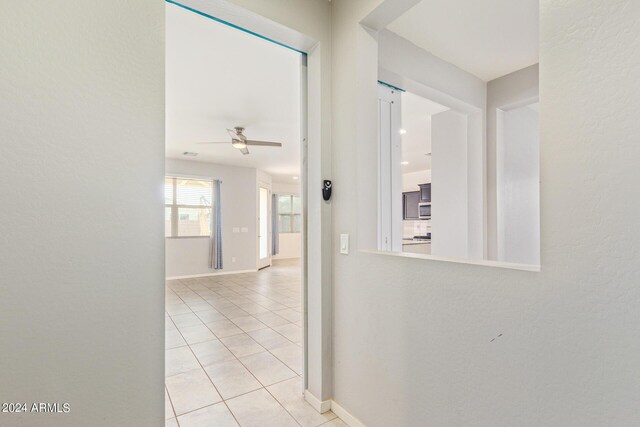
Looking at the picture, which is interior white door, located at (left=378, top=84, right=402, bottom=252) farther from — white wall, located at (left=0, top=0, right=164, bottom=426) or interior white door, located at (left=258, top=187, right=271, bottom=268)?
interior white door, located at (left=258, top=187, right=271, bottom=268)

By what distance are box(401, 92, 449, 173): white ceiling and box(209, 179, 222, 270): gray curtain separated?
4.37 m

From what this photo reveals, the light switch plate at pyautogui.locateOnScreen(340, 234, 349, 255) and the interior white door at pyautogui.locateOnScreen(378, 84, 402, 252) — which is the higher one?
the interior white door at pyautogui.locateOnScreen(378, 84, 402, 252)

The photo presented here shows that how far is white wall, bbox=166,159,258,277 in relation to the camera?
6398 millimetres

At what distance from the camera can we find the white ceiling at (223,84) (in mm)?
2127

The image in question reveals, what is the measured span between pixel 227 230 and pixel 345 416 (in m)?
5.91

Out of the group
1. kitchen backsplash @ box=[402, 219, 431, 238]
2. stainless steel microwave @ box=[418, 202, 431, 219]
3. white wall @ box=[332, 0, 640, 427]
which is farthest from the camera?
Answer: kitchen backsplash @ box=[402, 219, 431, 238]

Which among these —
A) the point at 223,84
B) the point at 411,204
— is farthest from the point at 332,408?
the point at 411,204

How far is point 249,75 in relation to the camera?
107 inches

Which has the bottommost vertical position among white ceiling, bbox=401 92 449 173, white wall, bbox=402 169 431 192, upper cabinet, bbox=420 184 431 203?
upper cabinet, bbox=420 184 431 203

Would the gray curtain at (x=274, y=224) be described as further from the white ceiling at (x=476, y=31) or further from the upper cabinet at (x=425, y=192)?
the white ceiling at (x=476, y=31)

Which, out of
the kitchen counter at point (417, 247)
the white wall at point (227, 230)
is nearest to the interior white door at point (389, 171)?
the kitchen counter at point (417, 247)

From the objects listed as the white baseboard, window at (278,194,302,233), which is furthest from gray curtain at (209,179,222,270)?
the white baseboard

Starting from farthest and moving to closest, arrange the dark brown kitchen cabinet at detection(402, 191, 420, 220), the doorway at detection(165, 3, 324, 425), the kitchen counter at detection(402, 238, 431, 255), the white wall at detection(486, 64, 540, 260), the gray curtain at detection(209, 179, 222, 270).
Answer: the dark brown kitchen cabinet at detection(402, 191, 420, 220) < the gray curtain at detection(209, 179, 222, 270) < the kitchen counter at detection(402, 238, 431, 255) < the white wall at detection(486, 64, 540, 260) < the doorway at detection(165, 3, 324, 425)

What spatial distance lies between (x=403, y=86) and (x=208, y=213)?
18.7 ft
